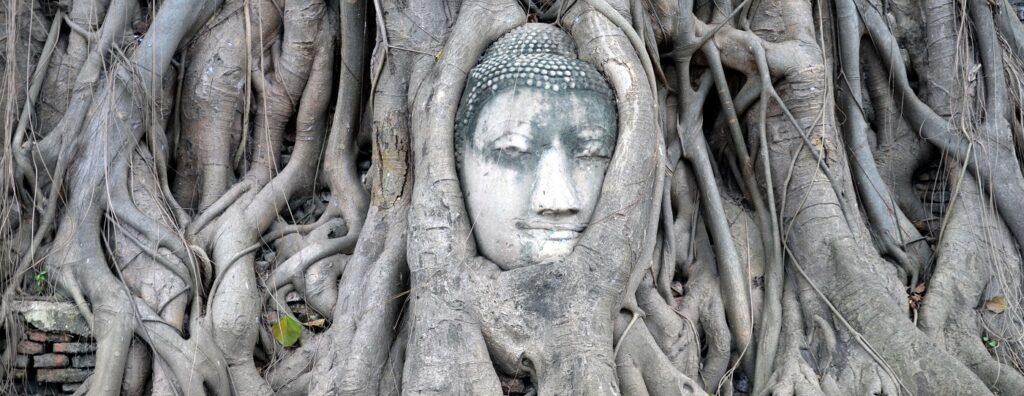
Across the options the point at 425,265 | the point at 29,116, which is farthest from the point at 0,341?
the point at 425,265

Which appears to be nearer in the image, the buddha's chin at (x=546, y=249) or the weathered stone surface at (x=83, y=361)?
the buddha's chin at (x=546, y=249)

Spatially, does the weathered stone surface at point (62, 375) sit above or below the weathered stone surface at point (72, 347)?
below

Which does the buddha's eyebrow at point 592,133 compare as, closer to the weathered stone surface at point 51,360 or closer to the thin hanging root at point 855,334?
the thin hanging root at point 855,334

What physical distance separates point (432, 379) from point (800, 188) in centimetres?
161

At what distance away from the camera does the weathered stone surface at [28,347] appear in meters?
3.31

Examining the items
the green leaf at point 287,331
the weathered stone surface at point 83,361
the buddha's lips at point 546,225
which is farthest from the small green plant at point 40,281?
the buddha's lips at point 546,225

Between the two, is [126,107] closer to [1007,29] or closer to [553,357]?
[553,357]

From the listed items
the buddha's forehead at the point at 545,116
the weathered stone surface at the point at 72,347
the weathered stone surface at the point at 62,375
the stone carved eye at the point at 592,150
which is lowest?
the weathered stone surface at the point at 62,375

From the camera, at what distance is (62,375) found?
3.35 metres

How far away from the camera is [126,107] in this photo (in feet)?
11.9

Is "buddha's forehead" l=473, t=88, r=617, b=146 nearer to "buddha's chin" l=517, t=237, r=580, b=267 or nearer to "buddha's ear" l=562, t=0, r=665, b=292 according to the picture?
"buddha's ear" l=562, t=0, r=665, b=292

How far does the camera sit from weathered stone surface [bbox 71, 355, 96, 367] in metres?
3.36

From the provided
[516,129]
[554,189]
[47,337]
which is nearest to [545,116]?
[516,129]

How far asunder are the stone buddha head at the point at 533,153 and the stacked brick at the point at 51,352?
4.83 feet
